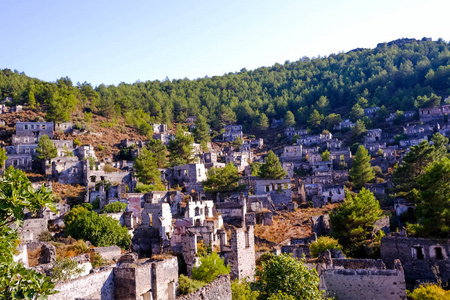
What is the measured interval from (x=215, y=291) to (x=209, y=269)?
37.3 feet

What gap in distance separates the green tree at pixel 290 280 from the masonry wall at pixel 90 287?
20.5 ft

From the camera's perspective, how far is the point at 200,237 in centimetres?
2558

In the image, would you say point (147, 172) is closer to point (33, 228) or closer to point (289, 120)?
point (33, 228)

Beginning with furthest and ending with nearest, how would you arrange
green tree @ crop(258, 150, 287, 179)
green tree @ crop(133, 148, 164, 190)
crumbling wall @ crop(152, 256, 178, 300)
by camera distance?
green tree @ crop(258, 150, 287, 179)
green tree @ crop(133, 148, 164, 190)
crumbling wall @ crop(152, 256, 178, 300)

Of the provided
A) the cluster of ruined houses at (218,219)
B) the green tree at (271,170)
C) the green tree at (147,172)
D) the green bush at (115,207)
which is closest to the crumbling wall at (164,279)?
the cluster of ruined houses at (218,219)

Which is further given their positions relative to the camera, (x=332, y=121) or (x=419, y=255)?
(x=332, y=121)

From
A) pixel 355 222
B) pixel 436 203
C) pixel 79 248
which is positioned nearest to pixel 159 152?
pixel 79 248

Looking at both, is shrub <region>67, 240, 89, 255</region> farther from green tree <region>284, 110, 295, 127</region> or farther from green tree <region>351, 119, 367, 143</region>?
green tree <region>284, 110, 295, 127</region>

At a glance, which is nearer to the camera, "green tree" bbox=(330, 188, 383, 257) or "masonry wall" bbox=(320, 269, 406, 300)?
"masonry wall" bbox=(320, 269, 406, 300)

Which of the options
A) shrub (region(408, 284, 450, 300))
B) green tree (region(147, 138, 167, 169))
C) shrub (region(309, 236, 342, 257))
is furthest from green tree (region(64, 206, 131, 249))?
green tree (region(147, 138, 167, 169))

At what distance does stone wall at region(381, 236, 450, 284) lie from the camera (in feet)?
74.3

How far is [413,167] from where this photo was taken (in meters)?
38.3

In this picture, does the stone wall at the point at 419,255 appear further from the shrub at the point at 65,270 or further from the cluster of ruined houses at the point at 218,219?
the shrub at the point at 65,270

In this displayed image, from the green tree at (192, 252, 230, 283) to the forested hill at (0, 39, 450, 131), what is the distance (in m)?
54.4
